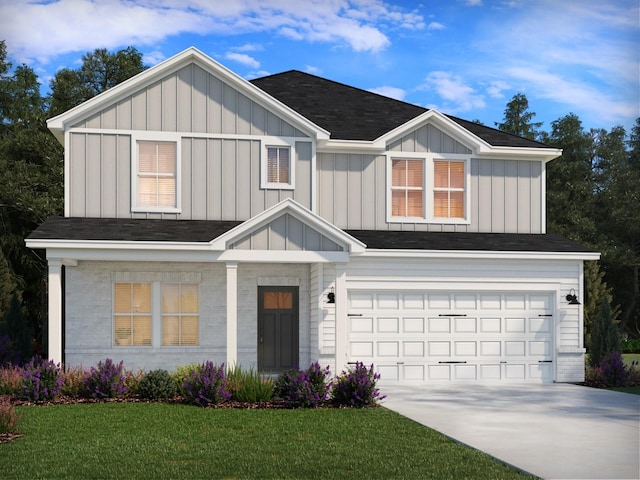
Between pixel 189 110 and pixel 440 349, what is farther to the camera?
pixel 440 349

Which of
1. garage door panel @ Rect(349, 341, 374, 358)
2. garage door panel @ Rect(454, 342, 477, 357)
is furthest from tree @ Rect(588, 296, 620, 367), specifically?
garage door panel @ Rect(349, 341, 374, 358)

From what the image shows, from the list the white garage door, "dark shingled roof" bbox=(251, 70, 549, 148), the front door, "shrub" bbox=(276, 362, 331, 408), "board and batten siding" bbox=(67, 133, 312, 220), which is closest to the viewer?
"shrub" bbox=(276, 362, 331, 408)

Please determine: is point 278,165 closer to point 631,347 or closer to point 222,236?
point 222,236

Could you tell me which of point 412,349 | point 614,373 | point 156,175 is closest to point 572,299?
point 614,373

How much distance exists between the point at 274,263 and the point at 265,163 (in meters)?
2.28

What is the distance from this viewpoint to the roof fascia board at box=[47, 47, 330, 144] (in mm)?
17438

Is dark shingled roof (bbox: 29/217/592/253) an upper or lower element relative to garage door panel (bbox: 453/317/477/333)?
upper

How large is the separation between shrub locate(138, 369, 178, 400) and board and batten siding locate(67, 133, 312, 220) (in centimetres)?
443

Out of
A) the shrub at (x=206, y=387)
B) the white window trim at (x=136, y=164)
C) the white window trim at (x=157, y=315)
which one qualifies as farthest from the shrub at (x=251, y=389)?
the white window trim at (x=136, y=164)

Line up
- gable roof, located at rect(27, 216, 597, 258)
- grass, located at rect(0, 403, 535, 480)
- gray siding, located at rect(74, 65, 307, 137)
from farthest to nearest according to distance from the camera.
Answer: gray siding, located at rect(74, 65, 307, 137) < gable roof, located at rect(27, 216, 597, 258) < grass, located at rect(0, 403, 535, 480)

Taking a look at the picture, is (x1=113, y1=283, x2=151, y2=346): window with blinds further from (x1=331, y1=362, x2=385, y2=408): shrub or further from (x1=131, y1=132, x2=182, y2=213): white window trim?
(x1=331, y1=362, x2=385, y2=408): shrub

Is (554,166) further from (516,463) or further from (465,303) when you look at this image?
(516,463)

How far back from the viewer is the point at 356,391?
13656 mm

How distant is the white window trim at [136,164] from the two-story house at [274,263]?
0.03 metres
